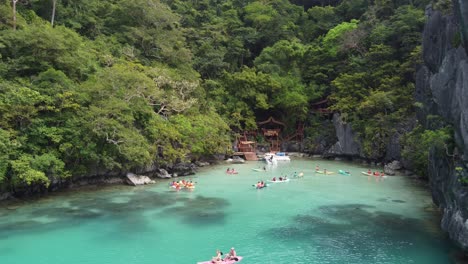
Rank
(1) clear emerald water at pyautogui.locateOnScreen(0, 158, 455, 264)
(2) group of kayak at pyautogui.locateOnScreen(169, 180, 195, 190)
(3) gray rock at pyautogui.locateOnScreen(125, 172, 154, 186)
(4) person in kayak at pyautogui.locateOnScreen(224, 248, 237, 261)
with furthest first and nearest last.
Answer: (3) gray rock at pyautogui.locateOnScreen(125, 172, 154, 186)
(2) group of kayak at pyautogui.locateOnScreen(169, 180, 195, 190)
(1) clear emerald water at pyautogui.locateOnScreen(0, 158, 455, 264)
(4) person in kayak at pyautogui.locateOnScreen(224, 248, 237, 261)

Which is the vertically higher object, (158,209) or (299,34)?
(299,34)

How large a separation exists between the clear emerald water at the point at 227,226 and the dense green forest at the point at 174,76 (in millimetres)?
2661

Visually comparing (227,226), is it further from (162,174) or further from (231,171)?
(231,171)

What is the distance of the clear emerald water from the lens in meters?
13.3

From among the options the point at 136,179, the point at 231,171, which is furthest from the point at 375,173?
the point at 136,179

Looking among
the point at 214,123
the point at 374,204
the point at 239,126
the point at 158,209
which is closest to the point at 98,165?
the point at 158,209

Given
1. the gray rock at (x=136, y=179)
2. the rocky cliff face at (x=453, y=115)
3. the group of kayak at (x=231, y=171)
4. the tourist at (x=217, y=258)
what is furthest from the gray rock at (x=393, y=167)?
the tourist at (x=217, y=258)

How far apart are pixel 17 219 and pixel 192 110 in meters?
17.3

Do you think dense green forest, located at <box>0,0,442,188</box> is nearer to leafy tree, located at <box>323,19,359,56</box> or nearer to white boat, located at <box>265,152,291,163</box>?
leafy tree, located at <box>323,19,359,56</box>

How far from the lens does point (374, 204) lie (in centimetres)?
1995

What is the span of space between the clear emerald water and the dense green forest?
2661 millimetres

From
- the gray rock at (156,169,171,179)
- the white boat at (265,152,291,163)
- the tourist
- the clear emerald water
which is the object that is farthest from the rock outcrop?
the tourist

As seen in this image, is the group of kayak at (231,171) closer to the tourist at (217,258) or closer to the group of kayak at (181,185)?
the group of kayak at (181,185)

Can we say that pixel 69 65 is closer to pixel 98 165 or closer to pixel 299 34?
pixel 98 165
